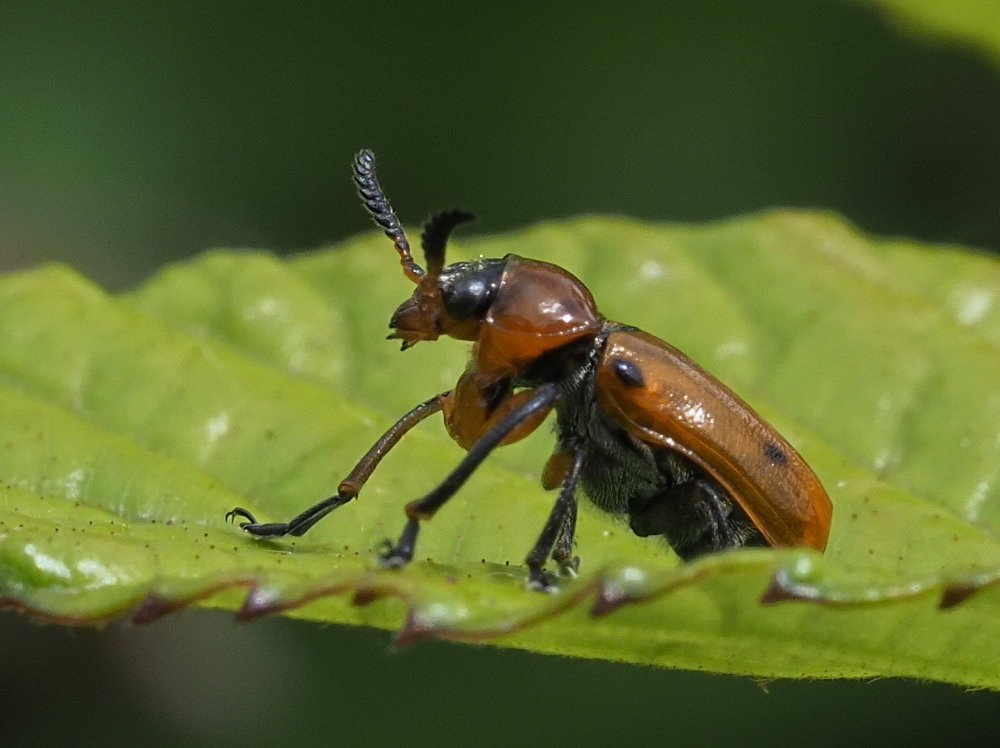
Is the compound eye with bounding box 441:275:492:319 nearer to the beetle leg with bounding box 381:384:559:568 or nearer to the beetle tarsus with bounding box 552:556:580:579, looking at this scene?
the beetle leg with bounding box 381:384:559:568

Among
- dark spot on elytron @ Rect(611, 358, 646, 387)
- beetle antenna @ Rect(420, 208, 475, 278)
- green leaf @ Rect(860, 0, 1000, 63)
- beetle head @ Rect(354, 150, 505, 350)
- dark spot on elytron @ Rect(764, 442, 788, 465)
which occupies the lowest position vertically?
dark spot on elytron @ Rect(764, 442, 788, 465)

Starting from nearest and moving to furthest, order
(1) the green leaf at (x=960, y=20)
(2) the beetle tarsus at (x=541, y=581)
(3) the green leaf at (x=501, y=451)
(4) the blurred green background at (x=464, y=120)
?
(3) the green leaf at (x=501, y=451)
(2) the beetle tarsus at (x=541, y=581)
(1) the green leaf at (x=960, y=20)
(4) the blurred green background at (x=464, y=120)

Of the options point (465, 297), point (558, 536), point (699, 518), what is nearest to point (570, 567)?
point (558, 536)

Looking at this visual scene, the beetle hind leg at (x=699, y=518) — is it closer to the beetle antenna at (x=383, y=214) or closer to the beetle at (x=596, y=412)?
the beetle at (x=596, y=412)

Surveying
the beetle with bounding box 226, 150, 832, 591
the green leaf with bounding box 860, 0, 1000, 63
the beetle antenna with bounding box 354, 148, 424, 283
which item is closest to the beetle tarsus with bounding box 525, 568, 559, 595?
the beetle with bounding box 226, 150, 832, 591

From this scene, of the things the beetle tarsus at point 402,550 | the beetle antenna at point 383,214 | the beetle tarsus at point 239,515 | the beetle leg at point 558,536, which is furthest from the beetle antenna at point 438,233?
the beetle tarsus at point 239,515

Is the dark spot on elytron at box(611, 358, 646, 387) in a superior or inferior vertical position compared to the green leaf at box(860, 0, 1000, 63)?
inferior
